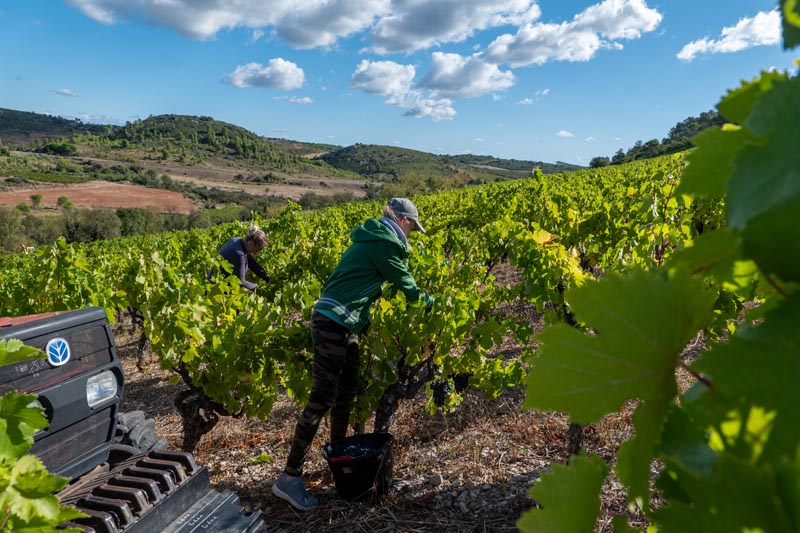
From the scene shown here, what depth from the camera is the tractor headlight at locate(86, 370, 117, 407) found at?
8.13ft

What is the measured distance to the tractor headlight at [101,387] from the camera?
2.48m

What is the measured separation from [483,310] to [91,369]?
3607mm

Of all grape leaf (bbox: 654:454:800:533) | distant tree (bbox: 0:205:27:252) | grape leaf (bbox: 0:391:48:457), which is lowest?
distant tree (bbox: 0:205:27:252)

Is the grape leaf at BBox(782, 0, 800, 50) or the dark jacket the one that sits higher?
the grape leaf at BBox(782, 0, 800, 50)

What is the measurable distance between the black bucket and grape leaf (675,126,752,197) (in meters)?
3.35

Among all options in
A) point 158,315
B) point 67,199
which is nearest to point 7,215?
point 67,199

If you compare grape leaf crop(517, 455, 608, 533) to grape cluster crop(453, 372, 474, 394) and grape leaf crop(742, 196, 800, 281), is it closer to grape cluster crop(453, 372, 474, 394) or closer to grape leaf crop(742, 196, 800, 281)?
grape leaf crop(742, 196, 800, 281)

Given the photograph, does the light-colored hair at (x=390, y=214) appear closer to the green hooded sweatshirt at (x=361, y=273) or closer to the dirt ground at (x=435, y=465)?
the green hooded sweatshirt at (x=361, y=273)

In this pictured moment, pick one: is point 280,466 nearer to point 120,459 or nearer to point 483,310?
point 120,459

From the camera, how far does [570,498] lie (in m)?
0.55

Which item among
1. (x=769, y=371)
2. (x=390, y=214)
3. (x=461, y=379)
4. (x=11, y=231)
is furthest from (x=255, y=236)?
(x=11, y=231)

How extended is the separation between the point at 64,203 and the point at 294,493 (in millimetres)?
67778

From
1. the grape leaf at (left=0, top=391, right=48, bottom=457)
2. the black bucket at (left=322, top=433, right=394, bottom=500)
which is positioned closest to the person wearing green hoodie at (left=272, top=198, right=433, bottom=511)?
the black bucket at (left=322, top=433, right=394, bottom=500)

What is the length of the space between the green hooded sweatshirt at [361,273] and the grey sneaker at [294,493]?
119 cm
